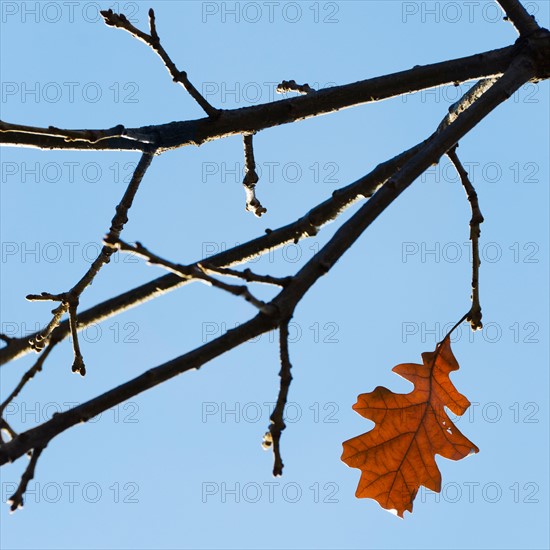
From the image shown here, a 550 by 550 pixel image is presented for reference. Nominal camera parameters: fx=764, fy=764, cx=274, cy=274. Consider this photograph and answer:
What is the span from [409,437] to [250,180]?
1.20 meters

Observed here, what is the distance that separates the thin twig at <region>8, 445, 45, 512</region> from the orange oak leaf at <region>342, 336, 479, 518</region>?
59.6 inches

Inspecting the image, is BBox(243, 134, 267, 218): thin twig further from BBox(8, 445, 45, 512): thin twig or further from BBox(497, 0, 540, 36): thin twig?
BBox(8, 445, 45, 512): thin twig

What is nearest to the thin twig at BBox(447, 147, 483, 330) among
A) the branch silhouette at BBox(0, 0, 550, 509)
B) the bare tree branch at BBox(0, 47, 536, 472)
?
the branch silhouette at BBox(0, 0, 550, 509)

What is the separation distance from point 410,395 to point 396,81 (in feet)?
4.13

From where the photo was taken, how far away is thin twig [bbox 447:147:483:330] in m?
2.40

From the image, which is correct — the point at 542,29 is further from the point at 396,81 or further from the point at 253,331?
the point at 253,331

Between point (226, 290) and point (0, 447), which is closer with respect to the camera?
point (0, 447)

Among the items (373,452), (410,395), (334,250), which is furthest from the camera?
(410,395)

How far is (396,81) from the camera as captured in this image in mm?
2525

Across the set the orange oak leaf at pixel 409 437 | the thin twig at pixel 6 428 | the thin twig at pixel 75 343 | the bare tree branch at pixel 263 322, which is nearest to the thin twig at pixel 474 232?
the bare tree branch at pixel 263 322

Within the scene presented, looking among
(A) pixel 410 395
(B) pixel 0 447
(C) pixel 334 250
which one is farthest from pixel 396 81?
(B) pixel 0 447

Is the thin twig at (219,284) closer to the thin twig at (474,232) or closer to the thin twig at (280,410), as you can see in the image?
the thin twig at (280,410)

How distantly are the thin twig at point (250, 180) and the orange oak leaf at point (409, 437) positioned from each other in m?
0.89

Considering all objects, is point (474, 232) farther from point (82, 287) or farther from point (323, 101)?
point (82, 287)
